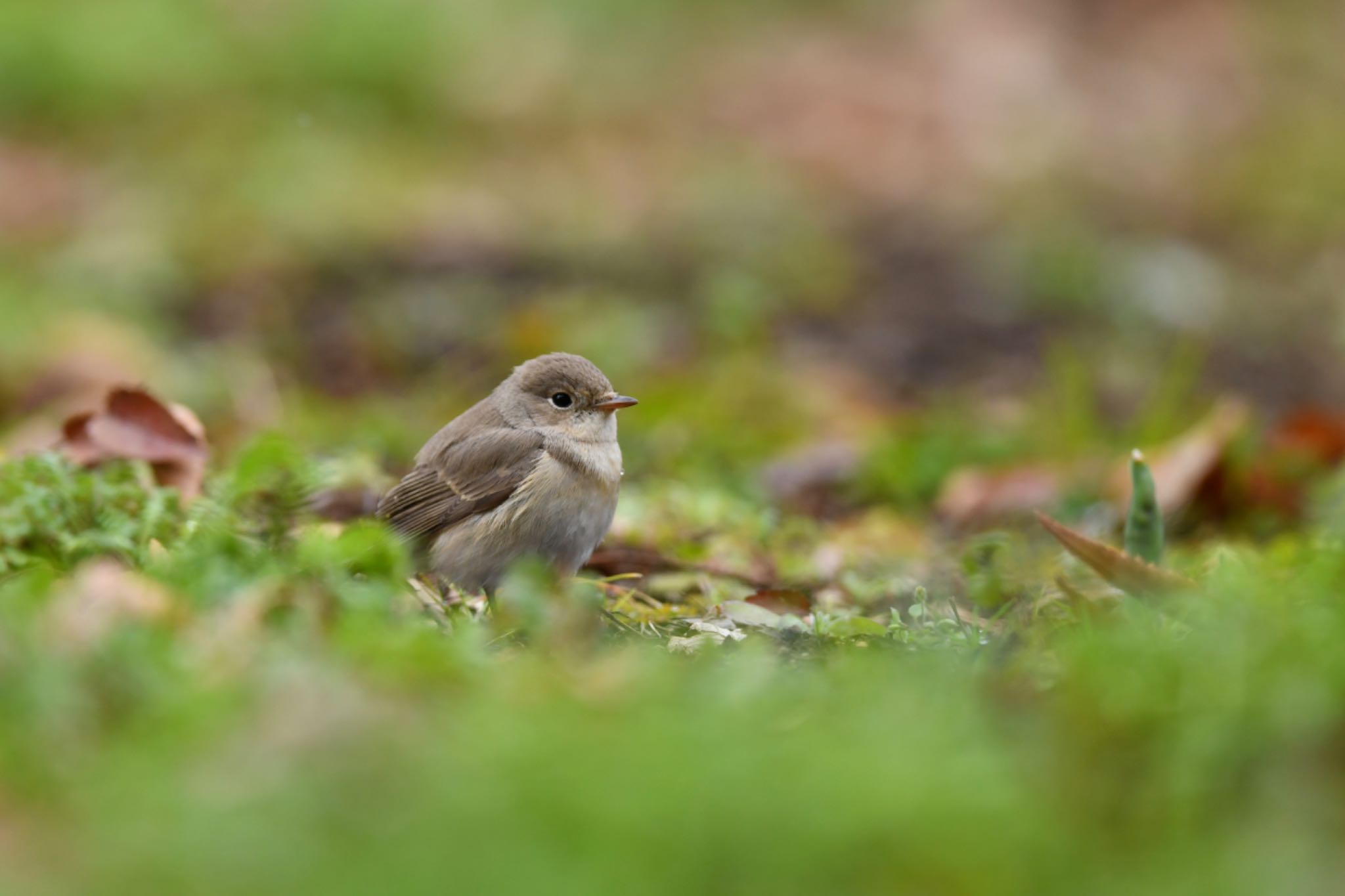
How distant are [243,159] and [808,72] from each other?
Result: 4.94m

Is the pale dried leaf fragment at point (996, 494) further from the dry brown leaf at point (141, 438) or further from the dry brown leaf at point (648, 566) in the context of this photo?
the dry brown leaf at point (141, 438)

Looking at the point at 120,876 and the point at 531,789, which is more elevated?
the point at 531,789

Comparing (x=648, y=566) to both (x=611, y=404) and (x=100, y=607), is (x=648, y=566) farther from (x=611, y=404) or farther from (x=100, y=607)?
(x=100, y=607)

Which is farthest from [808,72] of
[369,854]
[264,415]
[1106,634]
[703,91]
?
[369,854]

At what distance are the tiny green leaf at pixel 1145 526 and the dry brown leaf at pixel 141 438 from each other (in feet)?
9.03

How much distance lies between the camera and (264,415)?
273 inches

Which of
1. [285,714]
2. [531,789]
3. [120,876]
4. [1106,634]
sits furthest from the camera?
[1106,634]

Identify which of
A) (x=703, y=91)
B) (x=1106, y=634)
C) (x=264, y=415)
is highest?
(x=703, y=91)

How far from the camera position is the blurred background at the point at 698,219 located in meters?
7.63

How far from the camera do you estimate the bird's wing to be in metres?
4.80

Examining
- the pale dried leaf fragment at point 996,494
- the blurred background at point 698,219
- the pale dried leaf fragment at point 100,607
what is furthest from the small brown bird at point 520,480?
the pale dried leaf fragment at point 996,494

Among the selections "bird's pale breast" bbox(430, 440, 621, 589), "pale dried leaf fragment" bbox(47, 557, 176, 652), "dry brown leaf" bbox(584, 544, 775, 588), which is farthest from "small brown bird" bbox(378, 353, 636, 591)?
"pale dried leaf fragment" bbox(47, 557, 176, 652)

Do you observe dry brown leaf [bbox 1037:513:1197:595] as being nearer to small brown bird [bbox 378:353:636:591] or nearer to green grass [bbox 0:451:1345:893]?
green grass [bbox 0:451:1345:893]

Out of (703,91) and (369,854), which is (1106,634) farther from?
(703,91)
